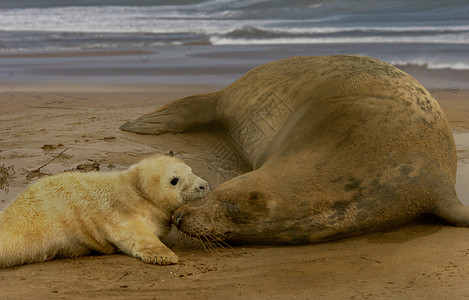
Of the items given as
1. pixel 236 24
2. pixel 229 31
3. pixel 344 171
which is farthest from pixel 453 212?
pixel 236 24

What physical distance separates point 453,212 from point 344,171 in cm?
78

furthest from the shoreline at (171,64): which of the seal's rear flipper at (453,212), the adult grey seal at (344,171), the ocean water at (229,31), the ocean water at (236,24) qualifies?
the seal's rear flipper at (453,212)

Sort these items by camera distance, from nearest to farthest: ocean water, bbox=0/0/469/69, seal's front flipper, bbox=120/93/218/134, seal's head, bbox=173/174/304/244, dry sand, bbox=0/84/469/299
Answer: dry sand, bbox=0/84/469/299, seal's head, bbox=173/174/304/244, seal's front flipper, bbox=120/93/218/134, ocean water, bbox=0/0/469/69

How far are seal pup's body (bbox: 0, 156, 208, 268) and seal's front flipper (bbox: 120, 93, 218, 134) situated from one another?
274 cm

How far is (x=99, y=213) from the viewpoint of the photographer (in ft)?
13.1

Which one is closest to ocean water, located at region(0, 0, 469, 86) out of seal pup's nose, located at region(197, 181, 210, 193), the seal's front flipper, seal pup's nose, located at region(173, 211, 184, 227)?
the seal's front flipper

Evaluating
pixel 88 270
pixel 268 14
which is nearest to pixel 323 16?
pixel 268 14

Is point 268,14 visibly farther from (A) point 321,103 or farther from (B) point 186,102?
(A) point 321,103

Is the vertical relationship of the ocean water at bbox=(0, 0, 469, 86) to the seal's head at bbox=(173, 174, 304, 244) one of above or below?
below

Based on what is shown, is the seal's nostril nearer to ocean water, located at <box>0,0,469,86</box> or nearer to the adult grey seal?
the adult grey seal

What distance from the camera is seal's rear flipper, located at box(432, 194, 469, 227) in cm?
411

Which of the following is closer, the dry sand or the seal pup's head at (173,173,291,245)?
the dry sand

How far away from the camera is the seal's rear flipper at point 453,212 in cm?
411

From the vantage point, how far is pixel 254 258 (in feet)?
12.4
